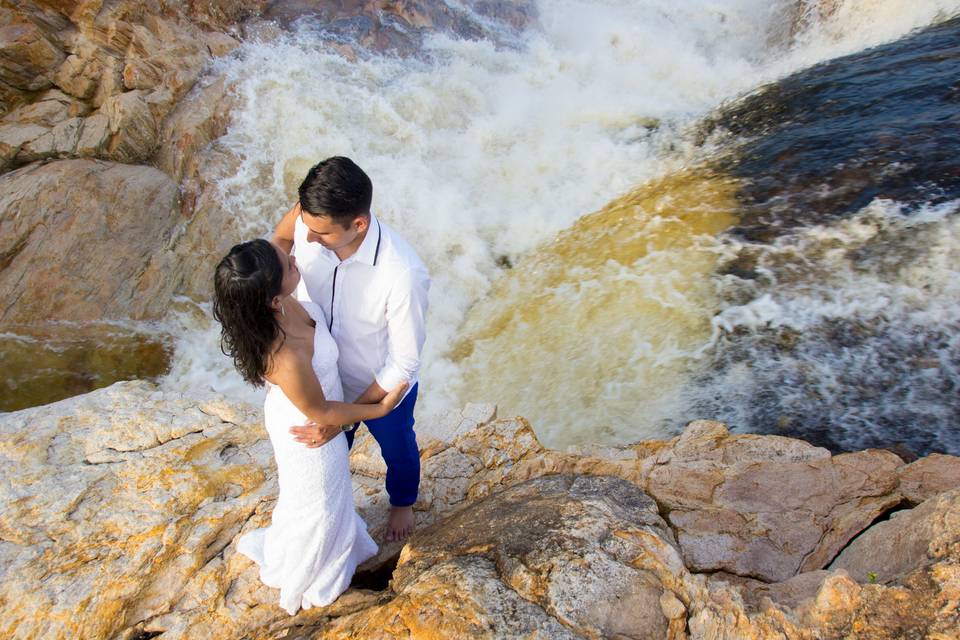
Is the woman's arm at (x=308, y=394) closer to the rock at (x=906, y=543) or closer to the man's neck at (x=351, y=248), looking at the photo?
the man's neck at (x=351, y=248)

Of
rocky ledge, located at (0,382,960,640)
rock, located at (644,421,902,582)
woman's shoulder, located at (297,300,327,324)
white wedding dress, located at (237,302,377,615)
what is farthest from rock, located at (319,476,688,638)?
woman's shoulder, located at (297,300,327,324)

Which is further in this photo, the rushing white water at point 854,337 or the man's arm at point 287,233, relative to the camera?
the rushing white water at point 854,337

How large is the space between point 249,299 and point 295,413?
52 centimetres

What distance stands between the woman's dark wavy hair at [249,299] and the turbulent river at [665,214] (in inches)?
122

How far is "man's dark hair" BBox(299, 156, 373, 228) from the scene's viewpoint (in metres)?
2.05

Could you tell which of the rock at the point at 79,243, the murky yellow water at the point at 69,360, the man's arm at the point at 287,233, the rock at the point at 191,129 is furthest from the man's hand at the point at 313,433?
the rock at the point at 191,129

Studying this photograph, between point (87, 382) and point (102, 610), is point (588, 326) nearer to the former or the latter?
point (102, 610)

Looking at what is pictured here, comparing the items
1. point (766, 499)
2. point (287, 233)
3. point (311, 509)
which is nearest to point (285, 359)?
point (311, 509)

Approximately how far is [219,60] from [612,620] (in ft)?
25.9

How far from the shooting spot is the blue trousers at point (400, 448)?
2.62 metres

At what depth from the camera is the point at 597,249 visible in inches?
247

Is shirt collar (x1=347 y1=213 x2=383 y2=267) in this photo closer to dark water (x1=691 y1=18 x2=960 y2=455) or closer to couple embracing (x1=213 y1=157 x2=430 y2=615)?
couple embracing (x1=213 y1=157 x2=430 y2=615)

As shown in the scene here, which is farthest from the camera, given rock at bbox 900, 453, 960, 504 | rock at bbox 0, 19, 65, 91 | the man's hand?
rock at bbox 0, 19, 65, 91

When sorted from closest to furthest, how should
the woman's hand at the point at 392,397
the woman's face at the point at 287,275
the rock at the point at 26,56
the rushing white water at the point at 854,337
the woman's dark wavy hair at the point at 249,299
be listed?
the woman's dark wavy hair at the point at 249,299, the woman's face at the point at 287,275, the woman's hand at the point at 392,397, the rushing white water at the point at 854,337, the rock at the point at 26,56
